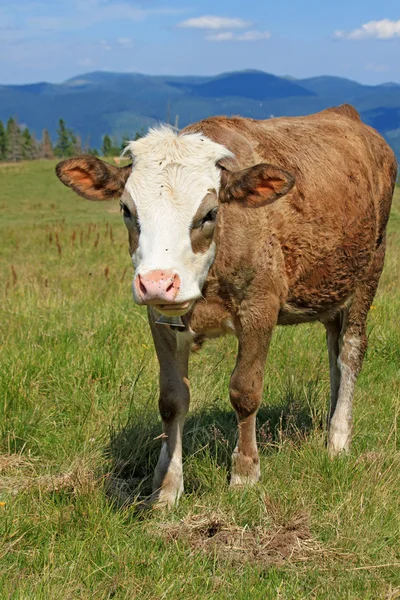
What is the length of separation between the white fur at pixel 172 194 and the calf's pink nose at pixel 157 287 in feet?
0.12

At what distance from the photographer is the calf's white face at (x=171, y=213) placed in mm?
3455

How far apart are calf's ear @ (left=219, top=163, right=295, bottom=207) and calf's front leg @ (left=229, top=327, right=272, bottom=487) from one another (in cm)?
90

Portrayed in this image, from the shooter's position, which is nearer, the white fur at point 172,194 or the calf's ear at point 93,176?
the white fur at point 172,194

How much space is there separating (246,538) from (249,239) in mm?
1732

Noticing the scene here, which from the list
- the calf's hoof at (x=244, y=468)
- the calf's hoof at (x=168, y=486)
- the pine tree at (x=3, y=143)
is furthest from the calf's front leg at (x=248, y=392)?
the pine tree at (x=3, y=143)

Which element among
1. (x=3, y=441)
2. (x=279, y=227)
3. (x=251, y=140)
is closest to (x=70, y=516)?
(x=3, y=441)

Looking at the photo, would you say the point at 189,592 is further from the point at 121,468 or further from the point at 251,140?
the point at 251,140

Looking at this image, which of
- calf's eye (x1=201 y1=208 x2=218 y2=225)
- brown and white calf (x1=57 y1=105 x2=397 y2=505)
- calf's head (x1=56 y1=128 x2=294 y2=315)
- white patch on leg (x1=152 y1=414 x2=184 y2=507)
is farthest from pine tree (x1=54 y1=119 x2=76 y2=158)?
calf's eye (x1=201 y1=208 x2=218 y2=225)

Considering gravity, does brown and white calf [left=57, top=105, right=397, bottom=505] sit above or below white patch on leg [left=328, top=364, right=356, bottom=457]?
above

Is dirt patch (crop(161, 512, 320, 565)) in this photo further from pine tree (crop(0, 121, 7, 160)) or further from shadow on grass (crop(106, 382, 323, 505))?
pine tree (crop(0, 121, 7, 160))

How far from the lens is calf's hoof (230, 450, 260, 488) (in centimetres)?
464

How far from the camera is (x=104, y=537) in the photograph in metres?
3.76

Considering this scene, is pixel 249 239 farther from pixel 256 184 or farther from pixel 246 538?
pixel 246 538

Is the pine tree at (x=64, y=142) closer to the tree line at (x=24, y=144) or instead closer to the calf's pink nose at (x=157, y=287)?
the tree line at (x=24, y=144)
